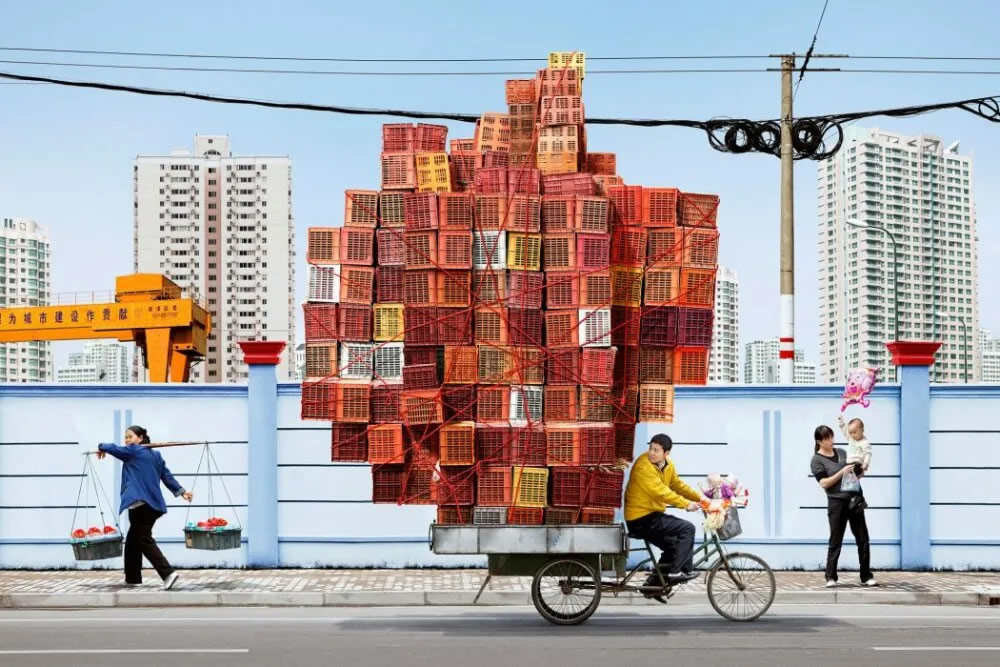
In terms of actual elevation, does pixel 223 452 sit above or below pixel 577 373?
below

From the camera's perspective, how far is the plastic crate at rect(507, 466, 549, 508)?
1073 cm

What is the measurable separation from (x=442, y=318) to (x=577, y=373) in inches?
49.0

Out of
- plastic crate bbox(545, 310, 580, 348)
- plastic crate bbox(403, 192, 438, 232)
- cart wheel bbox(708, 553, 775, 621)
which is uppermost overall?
plastic crate bbox(403, 192, 438, 232)

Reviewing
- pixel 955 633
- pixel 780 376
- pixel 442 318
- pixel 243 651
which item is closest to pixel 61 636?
pixel 243 651

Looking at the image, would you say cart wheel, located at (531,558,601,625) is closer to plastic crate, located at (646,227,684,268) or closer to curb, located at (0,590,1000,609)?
curb, located at (0,590,1000,609)

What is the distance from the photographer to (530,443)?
1071 centimetres

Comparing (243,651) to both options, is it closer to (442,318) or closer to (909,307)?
(442,318)

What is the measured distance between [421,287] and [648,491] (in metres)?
2.62

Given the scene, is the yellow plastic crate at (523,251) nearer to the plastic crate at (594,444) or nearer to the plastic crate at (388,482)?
the plastic crate at (594,444)

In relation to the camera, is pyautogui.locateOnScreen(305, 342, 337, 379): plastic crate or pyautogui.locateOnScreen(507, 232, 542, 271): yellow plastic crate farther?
pyautogui.locateOnScreen(305, 342, 337, 379): plastic crate

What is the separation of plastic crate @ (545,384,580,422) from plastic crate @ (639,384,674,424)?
83cm

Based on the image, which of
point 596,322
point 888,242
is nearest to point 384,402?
point 596,322

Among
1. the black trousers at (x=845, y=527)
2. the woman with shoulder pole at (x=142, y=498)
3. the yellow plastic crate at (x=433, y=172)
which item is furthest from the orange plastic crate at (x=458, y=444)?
the black trousers at (x=845, y=527)

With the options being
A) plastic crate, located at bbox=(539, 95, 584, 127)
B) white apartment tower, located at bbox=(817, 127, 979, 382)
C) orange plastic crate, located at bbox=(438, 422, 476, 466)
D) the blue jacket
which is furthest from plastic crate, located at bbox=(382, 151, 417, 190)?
white apartment tower, located at bbox=(817, 127, 979, 382)
